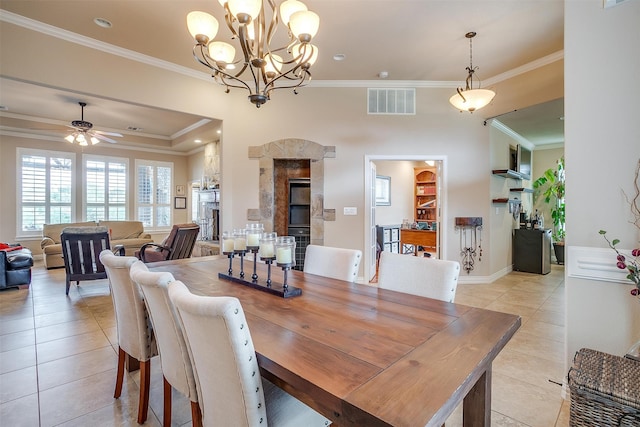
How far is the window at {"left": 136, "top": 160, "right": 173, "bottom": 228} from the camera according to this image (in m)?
8.10

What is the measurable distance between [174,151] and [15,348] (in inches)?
266

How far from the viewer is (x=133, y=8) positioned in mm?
2959

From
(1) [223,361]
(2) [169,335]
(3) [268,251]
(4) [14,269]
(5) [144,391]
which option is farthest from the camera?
(4) [14,269]

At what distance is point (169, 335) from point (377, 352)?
93 centimetres

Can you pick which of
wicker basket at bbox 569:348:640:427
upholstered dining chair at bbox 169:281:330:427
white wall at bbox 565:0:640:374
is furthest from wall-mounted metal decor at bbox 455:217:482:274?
upholstered dining chair at bbox 169:281:330:427

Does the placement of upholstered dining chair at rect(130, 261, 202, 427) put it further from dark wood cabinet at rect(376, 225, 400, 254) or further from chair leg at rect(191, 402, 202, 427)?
dark wood cabinet at rect(376, 225, 400, 254)

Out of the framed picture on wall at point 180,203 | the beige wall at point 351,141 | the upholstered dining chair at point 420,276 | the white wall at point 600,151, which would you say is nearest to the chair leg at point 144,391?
the upholstered dining chair at point 420,276

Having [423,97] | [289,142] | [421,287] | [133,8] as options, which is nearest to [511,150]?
[423,97]

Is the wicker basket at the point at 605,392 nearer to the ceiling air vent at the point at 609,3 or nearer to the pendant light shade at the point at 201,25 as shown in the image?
the ceiling air vent at the point at 609,3

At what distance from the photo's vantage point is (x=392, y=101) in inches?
187

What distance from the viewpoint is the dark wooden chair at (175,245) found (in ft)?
15.4

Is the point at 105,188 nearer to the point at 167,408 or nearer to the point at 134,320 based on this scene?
the point at 134,320

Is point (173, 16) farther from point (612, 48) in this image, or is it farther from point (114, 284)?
point (612, 48)

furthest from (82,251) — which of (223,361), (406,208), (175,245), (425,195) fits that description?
(425,195)
